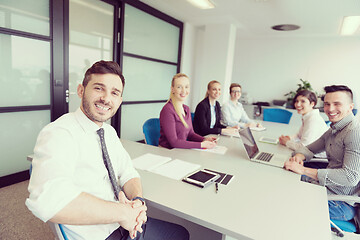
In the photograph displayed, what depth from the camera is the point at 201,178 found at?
1.36 m

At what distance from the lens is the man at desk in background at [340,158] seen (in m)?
1.47

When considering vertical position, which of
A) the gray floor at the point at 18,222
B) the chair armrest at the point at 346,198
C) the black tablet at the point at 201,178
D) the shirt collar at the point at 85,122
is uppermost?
the shirt collar at the point at 85,122

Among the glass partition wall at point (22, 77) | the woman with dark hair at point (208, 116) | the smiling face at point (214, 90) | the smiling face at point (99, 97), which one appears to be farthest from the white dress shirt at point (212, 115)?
the glass partition wall at point (22, 77)

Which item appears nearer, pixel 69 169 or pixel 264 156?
pixel 69 169

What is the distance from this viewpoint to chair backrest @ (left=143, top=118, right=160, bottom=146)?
229 centimetres

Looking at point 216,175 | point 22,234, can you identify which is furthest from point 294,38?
point 22,234

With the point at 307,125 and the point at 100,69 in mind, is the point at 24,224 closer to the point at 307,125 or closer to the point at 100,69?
the point at 100,69

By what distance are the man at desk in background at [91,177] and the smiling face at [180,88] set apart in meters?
1.10

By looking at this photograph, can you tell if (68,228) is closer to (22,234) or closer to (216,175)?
(216,175)

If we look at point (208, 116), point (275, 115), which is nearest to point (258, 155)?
point (208, 116)

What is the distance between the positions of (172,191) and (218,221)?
325 mm

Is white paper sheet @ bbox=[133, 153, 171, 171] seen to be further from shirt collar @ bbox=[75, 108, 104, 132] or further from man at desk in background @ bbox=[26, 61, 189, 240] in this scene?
shirt collar @ bbox=[75, 108, 104, 132]

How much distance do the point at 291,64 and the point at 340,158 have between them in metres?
5.40

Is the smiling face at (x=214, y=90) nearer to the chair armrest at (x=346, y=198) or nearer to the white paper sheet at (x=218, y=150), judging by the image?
the white paper sheet at (x=218, y=150)
